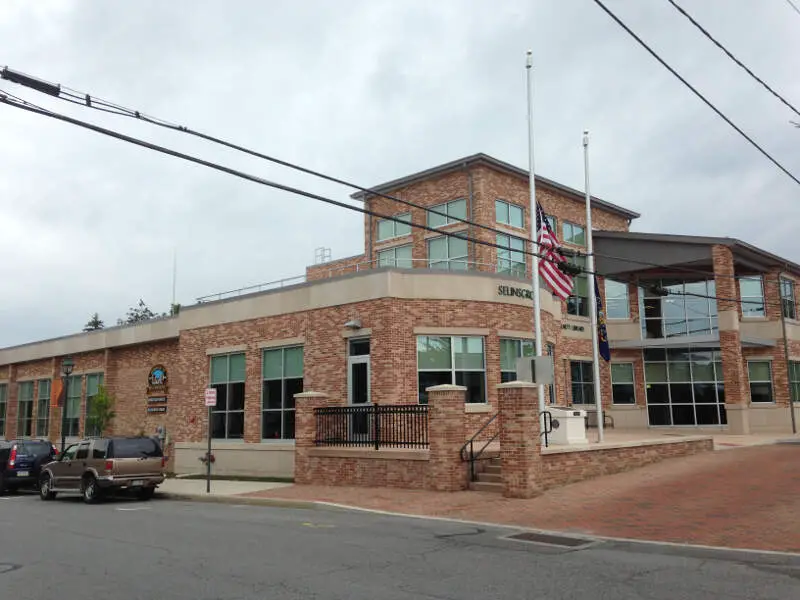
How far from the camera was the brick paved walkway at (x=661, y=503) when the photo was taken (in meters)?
10.9

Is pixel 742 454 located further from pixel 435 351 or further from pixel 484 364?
pixel 435 351

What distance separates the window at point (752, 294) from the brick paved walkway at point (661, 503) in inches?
643

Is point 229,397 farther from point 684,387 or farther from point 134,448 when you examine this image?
point 684,387

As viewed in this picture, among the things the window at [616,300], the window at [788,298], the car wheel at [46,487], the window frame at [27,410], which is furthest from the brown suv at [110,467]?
the window at [788,298]

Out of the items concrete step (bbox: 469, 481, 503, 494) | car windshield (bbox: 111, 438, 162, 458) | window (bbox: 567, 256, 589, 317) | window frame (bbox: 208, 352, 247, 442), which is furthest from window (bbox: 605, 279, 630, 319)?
car windshield (bbox: 111, 438, 162, 458)

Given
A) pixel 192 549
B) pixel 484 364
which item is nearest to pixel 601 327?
pixel 484 364

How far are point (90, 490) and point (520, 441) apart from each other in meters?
11.4

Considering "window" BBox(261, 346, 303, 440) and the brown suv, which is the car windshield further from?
"window" BBox(261, 346, 303, 440)

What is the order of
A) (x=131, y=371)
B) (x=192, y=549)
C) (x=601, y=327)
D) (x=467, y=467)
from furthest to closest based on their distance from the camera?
(x=131, y=371) → (x=601, y=327) → (x=467, y=467) → (x=192, y=549)

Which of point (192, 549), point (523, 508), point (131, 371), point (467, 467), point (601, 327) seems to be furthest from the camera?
point (131, 371)

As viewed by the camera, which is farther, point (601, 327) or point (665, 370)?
point (665, 370)

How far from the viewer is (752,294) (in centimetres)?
3406

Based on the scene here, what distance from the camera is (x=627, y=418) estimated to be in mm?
33625

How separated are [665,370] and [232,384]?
797 inches
